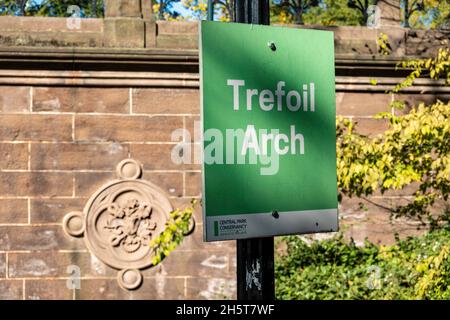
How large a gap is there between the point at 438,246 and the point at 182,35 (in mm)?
3316

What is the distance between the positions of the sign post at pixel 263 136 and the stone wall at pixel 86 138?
5044 mm

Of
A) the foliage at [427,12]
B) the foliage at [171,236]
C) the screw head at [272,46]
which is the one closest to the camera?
the screw head at [272,46]

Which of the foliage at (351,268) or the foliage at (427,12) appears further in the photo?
the foliage at (427,12)

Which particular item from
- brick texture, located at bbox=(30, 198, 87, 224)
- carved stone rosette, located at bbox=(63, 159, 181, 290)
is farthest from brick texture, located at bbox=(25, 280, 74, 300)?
brick texture, located at bbox=(30, 198, 87, 224)

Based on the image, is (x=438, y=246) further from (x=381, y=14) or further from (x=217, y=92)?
(x=217, y=92)

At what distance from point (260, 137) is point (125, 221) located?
5.42 m

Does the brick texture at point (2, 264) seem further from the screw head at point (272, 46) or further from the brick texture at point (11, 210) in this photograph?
the screw head at point (272, 46)

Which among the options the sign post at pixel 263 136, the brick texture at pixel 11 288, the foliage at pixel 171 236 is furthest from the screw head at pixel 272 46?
the brick texture at pixel 11 288

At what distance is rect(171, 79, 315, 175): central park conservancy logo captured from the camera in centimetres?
259

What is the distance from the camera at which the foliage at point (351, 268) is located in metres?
7.08

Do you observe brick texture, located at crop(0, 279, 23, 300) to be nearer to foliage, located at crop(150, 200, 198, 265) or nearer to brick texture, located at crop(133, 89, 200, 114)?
foliage, located at crop(150, 200, 198, 265)

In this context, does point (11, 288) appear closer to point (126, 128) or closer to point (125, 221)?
point (125, 221)

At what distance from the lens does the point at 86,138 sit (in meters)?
7.79

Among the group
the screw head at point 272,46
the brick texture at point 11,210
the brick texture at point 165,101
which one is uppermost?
the brick texture at point 165,101
